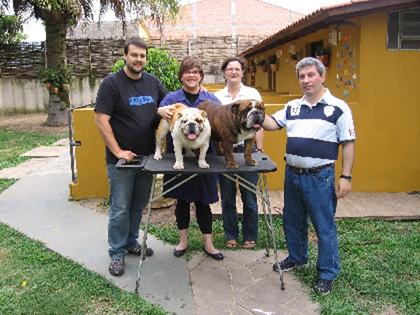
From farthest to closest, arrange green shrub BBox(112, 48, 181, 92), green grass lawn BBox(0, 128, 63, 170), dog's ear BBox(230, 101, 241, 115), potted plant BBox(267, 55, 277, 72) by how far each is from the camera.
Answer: potted plant BBox(267, 55, 277, 72) < green grass lawn BBox(0, 128, 63, 170) < green shrub BBox(112, 48, 181, 92) < dog's ear BBox(230, 101, 241, 115)

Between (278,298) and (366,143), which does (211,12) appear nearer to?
(366,143)

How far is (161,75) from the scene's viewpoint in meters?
7.20

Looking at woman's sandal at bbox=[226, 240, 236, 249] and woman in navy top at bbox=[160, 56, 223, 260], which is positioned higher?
woman in navy top at bbox=[160, 56, 223, 260]

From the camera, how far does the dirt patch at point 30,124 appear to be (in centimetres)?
1383

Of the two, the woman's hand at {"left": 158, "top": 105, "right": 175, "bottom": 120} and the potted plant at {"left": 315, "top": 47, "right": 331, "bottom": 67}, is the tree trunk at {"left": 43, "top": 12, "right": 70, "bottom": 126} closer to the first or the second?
the potted plant at {"left": 315, "top": 47, "right": 331, "bottom": 67}

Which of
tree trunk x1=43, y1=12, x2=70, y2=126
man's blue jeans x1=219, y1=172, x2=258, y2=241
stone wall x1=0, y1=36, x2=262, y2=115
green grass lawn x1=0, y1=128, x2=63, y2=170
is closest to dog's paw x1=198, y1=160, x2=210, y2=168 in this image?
man's blue jeans x1=219, y1=172, x2=258, y2=241

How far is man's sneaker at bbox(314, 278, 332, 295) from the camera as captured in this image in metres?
3.62

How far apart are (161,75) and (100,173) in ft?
6.32

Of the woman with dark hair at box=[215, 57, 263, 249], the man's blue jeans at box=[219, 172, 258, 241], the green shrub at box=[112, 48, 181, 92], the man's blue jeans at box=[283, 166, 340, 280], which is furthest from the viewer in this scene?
the green shrub at box=[112, 48, 181, 92]

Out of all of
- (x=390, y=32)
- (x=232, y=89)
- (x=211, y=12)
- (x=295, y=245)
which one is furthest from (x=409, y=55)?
(x=211, y=12)

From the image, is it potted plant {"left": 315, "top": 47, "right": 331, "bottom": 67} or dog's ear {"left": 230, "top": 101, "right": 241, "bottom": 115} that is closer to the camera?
dog's ear {"left": 230, "top": 101, "right": 241, "bottom": 115}

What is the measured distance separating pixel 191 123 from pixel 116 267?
1605mm

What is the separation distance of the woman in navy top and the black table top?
0.98 feet

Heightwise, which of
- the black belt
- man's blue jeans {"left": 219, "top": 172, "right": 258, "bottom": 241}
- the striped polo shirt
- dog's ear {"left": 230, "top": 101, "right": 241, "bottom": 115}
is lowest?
man's blue jeans {"left": 219, "top": 172, "right": 258, "bottom": 241}
